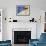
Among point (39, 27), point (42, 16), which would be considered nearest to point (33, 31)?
point (39, 27)

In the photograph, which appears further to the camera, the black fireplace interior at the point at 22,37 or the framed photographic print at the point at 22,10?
the black fireplace interior at the point at 22,37

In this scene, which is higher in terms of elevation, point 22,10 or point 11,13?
point 22,10

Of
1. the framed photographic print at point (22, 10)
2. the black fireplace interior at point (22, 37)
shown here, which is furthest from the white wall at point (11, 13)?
the black fireplace interior at point (22, 37)

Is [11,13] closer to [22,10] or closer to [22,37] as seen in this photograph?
[22,10]

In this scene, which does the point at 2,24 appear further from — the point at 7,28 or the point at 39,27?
the point at 39,27

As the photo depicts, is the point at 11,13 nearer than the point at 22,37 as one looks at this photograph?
Yes

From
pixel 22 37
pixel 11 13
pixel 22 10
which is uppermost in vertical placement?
pixel 22 10

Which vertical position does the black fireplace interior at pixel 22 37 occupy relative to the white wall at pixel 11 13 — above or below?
below

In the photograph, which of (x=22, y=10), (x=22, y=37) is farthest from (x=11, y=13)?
(x=22, y=37)

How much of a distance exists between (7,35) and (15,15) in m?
1.25

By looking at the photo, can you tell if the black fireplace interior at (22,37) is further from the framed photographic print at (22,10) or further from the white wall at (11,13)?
the framed photographic print at (22,10)

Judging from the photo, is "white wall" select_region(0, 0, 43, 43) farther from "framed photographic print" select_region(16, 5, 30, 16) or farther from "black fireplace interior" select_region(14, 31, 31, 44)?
"black fireplace interior" select_region(14, 31, 31, 44)

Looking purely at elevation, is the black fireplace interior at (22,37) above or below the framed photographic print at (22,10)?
below

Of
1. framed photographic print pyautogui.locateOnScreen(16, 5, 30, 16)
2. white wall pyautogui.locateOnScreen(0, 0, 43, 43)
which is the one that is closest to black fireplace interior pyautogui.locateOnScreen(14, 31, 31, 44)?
white wall pyautogui.locateOnScreen(0, 0, 43, 43)
